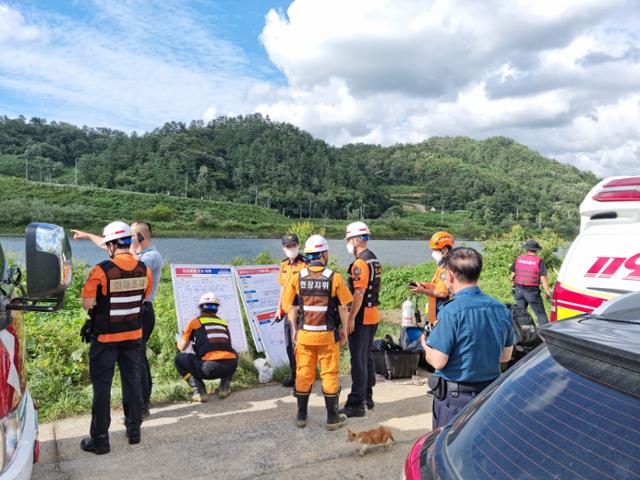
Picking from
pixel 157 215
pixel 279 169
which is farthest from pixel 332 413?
pixel 279 169

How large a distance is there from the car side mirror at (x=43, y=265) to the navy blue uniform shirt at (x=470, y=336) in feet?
6.68

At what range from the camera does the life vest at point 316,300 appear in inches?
178

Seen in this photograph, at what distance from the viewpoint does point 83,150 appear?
99.6 meters

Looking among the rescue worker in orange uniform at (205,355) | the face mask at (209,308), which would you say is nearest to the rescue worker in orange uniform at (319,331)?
the rescue worker in orange uniform at (205,355)

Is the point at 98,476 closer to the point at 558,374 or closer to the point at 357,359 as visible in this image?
the point at 357,359

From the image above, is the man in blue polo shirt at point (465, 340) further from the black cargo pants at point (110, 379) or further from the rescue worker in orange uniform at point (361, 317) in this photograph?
the black cargo pants at point (110, 379)

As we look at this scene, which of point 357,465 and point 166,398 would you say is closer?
point 357,465

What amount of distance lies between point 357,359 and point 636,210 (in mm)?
2747

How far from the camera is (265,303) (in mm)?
7094

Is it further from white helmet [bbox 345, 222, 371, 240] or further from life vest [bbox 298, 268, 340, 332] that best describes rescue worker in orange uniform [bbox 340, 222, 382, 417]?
life vest [bbox 298, 268, 340, 332]

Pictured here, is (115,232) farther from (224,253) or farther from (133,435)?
(224,253)

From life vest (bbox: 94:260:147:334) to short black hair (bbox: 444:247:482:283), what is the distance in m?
2.57

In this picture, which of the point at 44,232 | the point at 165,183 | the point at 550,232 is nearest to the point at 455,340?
the point at 44,232

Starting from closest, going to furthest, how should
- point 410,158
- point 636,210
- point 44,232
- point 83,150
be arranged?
point 44,232, point 636,210, point 83,150, point 410,158
